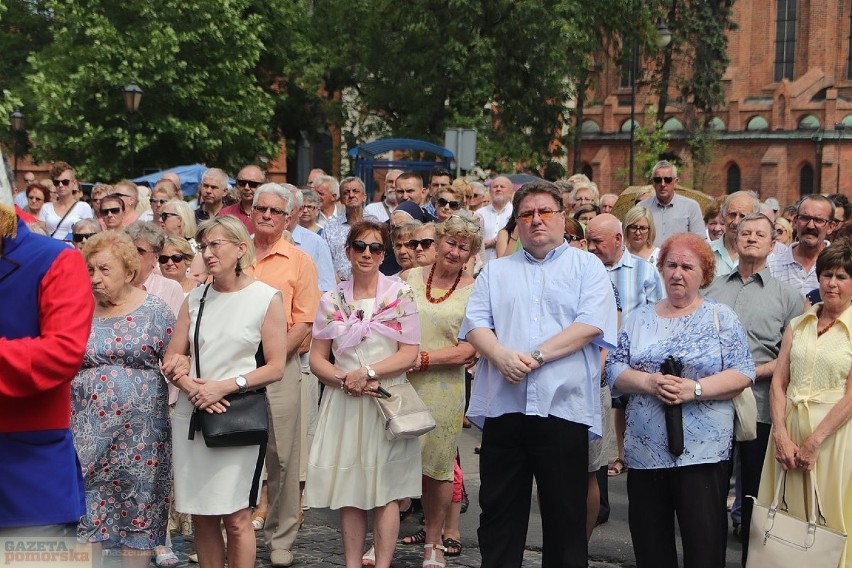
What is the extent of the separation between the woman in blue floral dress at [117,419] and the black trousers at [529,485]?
1655 millimetres

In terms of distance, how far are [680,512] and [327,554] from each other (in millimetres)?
2405

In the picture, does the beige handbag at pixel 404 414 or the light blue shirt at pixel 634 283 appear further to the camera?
the light blue shirt at pixel 634 283

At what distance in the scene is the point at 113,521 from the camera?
619cm

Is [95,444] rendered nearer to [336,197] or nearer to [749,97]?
[336,197]

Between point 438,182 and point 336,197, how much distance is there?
195 cm

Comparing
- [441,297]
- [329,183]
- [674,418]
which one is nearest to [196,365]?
[441,297]

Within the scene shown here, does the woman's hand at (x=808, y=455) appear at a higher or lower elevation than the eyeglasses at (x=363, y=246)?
lower

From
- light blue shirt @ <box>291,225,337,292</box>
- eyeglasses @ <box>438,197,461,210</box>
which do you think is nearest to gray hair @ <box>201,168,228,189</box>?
eyeglasses @ <box>438,197,461,210</box>

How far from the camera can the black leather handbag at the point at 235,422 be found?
6.06m

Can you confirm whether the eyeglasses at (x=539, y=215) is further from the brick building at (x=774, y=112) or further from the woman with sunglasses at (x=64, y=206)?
the brick building at (x=774, y=112)

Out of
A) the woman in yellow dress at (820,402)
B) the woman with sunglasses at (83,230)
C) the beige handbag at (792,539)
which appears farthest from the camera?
the woman with sunglasses at (83,230)

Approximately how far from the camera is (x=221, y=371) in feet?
20.4

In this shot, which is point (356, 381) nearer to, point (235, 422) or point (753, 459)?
point (235, 422)

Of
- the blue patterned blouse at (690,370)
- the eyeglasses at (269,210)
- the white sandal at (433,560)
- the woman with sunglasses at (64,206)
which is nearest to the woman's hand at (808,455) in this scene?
the blue patterned blouse at (690,370)
